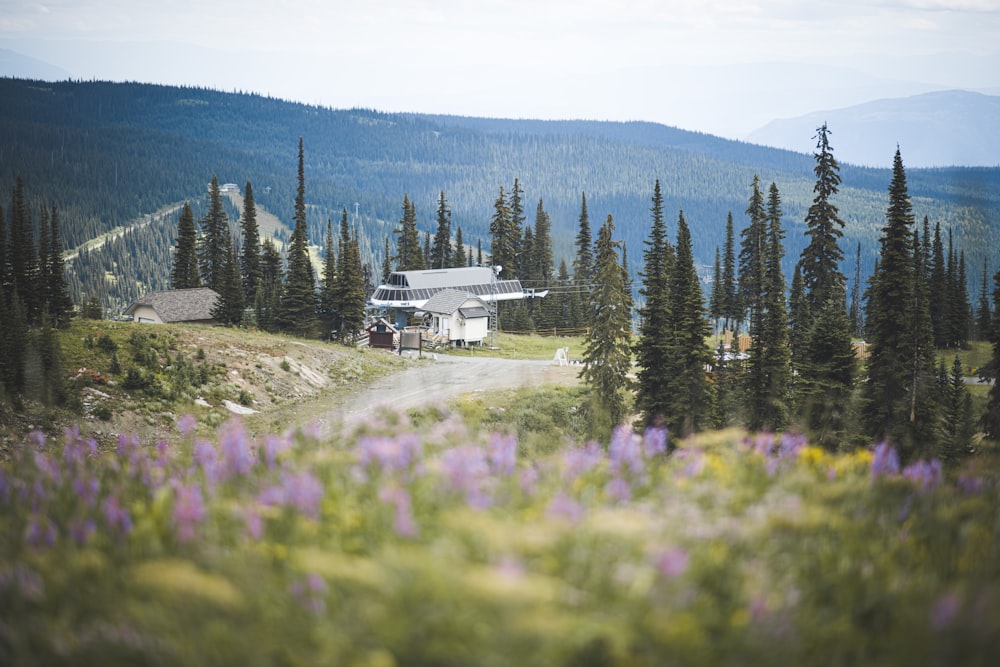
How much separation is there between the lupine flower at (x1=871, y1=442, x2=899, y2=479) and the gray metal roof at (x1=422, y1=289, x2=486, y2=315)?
7172cm

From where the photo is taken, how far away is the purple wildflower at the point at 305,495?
18.2ft

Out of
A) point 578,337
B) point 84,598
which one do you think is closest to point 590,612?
point 84,598

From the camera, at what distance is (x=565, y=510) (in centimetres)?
523

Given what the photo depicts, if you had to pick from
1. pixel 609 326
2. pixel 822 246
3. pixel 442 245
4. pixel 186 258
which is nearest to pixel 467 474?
pixel 609 326

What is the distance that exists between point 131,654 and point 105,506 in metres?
1.80

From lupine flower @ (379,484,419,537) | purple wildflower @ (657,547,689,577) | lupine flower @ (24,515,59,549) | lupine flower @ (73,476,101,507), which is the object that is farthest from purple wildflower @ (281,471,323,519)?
purple wildflower @ (657,547,689,577)

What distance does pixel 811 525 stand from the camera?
5.53 metres

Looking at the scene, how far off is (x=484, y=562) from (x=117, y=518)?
8.93ft

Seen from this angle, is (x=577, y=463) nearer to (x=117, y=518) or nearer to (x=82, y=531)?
(x=117, y=518)

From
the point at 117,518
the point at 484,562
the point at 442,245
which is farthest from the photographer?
the point at 442,245

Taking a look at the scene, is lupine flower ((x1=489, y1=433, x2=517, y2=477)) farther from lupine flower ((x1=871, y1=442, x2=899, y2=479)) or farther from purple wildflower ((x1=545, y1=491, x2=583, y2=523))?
lupine flower ((x1=871, y1=442, x2=899, y2=479))

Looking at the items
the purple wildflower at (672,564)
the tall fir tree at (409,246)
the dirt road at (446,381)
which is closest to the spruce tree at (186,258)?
the tall fir tree at (409,246)

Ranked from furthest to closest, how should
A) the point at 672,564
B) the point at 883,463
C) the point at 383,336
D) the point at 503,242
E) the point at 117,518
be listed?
the point at 503,242 < the point at 383,336 < the point at 883,463 < the point at 117,518 < the point at 672,564

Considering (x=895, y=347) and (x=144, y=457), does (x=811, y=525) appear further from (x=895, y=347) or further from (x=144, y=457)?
(x=895, y=347)
